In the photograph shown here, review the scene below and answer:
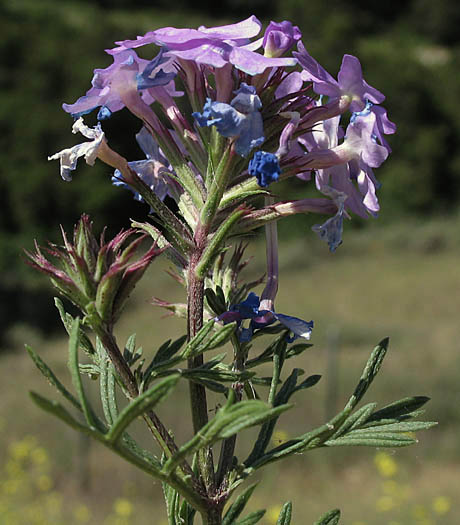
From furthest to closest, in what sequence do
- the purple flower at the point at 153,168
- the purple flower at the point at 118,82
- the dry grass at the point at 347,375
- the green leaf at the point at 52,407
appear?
the dry grass at the point at 347,375 < the purple flower at the point at 153,168 < the purple flower at the point at 118,82 < the green leaf at the point at 52,407

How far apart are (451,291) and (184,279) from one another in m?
16.8

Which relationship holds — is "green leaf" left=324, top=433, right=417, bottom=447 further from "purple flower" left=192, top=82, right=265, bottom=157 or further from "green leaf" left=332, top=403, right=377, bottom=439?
"purple flower" left=192, top=82, right=265, bottom=157

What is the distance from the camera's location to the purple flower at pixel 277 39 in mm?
1232

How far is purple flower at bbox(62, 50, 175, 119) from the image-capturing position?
1.20m

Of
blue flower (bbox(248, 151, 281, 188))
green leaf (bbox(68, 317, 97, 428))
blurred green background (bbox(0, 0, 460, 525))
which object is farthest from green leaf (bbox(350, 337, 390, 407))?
blurred green background (bbox(0, 0, 460, 525))

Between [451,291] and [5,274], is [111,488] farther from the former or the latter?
[5,274]

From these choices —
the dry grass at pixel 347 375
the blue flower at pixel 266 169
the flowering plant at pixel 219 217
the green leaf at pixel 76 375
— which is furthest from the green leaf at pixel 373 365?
the dry grass at pixel 347 375

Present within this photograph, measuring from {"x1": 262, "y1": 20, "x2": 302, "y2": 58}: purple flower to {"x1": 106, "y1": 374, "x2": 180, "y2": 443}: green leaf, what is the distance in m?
0.59

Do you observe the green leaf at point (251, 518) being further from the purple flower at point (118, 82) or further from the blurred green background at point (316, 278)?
the blurred green background at point (316, 278)

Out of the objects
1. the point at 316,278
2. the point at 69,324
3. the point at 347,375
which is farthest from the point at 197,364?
the point at 316,278

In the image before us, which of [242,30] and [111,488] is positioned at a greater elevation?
[242,30]

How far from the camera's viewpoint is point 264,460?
1236 millimetres

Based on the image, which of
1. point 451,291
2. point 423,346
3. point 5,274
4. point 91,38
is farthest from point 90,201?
point 423,346

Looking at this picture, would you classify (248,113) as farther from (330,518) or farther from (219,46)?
(330,518)
